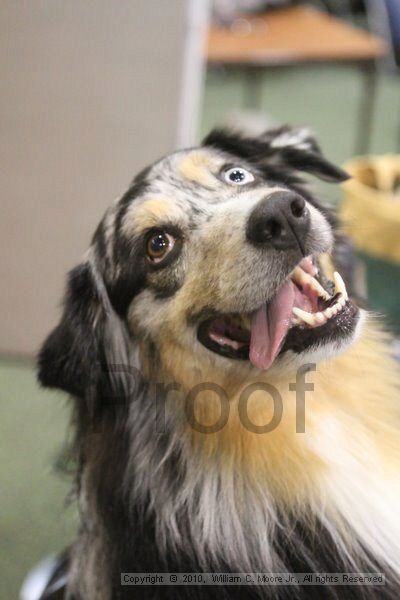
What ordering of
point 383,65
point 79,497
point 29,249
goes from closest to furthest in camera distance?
point 79,497 → point 29,249 → point 383,65

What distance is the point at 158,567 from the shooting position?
4.01 feet

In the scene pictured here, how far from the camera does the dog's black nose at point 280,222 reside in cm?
112

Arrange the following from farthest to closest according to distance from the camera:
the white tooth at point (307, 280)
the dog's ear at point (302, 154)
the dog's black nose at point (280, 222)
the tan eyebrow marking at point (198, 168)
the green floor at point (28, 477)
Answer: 1. the green floor at point (28, 477)
2. the dog's ear at point (302, 154)
3. the tan eyebrow marking at point (198, 168)
4. the white tooth at point (307, 280)
5. the dog's black nose at point (280, 222)

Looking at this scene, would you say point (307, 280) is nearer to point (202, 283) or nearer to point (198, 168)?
point (202, 283)

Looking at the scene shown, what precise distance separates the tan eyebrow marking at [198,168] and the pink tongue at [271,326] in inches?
11.6

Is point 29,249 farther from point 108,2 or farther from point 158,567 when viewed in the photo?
point 158,567

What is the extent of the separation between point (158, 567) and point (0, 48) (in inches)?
62.9

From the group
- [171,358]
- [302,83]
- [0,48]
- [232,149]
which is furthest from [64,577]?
[302,83]

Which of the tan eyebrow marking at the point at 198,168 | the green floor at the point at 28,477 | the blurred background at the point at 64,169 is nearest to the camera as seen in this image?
the tan eyebrow marking at the point at 198,168

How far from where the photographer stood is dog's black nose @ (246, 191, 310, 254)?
3.66ft

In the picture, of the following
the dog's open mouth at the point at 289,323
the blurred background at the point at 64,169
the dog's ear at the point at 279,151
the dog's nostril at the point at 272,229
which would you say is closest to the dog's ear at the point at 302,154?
the dog's ear at the point at 279,151

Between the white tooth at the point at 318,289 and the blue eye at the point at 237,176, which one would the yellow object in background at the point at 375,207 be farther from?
the white tooth at the point at 318,289

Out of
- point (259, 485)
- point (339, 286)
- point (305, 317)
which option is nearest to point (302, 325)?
point (305, 317)

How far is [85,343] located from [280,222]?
1.40ft
